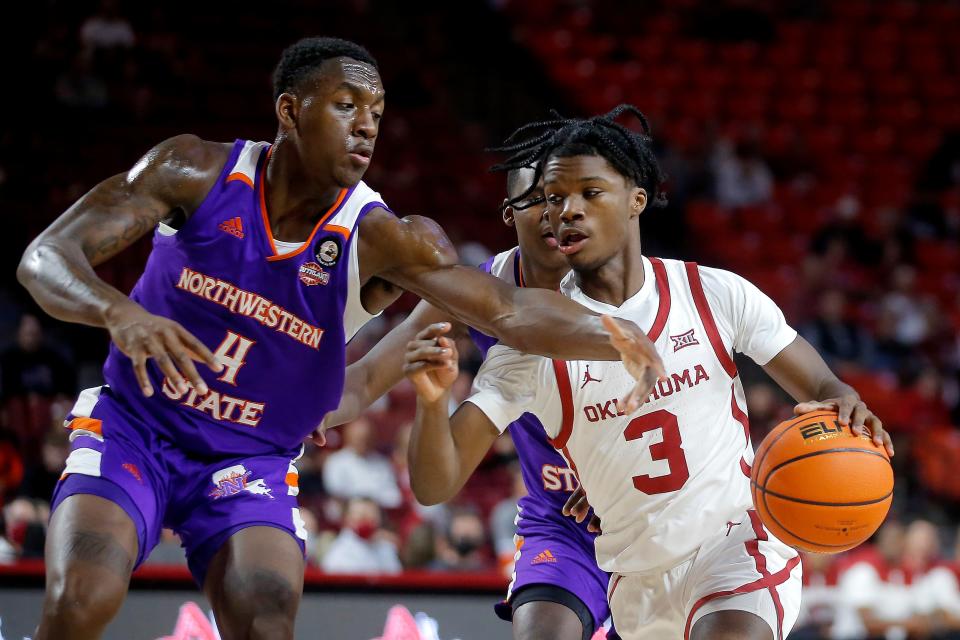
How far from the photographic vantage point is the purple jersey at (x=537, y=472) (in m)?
4.71

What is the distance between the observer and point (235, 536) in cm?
378

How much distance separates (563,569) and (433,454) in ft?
3.06

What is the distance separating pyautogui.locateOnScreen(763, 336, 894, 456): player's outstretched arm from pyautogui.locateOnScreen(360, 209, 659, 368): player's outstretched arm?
0.75m

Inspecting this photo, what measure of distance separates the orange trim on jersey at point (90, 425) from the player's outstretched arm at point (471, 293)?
37.8 inches

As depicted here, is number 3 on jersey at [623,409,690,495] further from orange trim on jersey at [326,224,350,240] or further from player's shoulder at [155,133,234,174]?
player's shoulder at [155,133,234,174]

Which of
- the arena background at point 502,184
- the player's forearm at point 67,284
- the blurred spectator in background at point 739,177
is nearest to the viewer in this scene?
the player's forearm at point 67,284

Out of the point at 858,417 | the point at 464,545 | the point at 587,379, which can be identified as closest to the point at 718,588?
the point at 858,417

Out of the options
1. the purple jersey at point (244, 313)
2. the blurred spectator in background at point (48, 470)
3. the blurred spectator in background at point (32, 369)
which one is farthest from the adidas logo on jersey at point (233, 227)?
the blurred spectator in background at point (32, 369)

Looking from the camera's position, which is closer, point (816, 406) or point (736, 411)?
point (816, 406)

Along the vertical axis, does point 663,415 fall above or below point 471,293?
below

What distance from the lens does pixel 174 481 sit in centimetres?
389

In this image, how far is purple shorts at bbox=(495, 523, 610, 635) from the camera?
4492 mm

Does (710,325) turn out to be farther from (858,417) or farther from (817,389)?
(858,417)

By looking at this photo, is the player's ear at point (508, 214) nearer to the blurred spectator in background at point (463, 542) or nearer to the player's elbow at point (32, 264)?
the player's elbow at point (32, 264)
